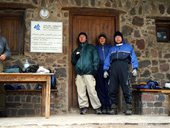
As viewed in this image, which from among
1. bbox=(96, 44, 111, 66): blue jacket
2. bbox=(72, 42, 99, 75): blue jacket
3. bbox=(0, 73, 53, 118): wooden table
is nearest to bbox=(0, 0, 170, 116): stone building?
bbox=(96, 44, 111, 66): blue jacket

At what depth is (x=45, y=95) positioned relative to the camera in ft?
22.3

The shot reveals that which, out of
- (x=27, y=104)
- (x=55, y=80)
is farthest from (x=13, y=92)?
(x=55, y=80)

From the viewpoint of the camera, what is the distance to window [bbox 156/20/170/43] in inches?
363

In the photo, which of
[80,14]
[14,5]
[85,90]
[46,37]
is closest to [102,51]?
[85,90]

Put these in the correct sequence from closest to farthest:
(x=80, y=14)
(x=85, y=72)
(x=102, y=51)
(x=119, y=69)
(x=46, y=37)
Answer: (x=119, y=69), (x=85, y=72), (x=102, y=51), (x=46, y=37), (x=80, y=14)

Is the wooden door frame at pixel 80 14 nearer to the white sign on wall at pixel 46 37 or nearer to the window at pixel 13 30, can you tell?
the white sign on wall at pixel 46 37

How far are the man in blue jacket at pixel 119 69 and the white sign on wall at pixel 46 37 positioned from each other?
1.30 meters

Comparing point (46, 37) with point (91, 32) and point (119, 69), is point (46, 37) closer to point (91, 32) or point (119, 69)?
point (91, 32)

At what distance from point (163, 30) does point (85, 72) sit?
2.63 meters

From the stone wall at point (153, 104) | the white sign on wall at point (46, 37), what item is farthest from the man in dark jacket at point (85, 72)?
the stone wall at point (153, 104)

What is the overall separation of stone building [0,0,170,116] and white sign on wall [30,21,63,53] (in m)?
0.09

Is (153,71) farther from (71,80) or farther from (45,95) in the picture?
(45,95)

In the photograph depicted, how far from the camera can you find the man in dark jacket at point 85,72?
25.8ft

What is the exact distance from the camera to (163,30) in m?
9.30
